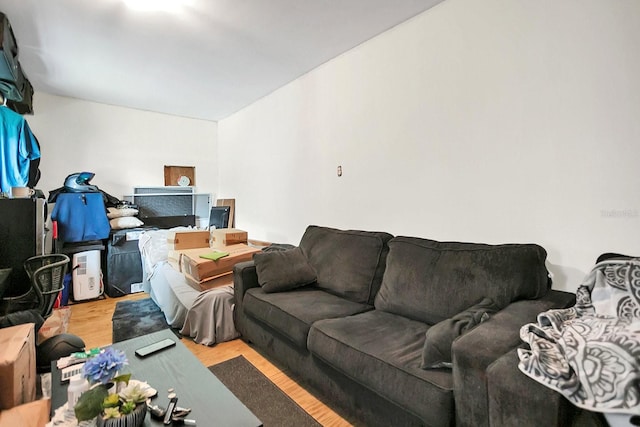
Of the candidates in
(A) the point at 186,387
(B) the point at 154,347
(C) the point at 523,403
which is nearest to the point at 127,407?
(A) the point at 186,387

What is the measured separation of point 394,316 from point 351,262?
21.8 inches

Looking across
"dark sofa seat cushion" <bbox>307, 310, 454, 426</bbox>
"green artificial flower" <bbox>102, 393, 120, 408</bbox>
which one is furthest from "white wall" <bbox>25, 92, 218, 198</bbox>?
"green artificial flower" <bbox>102, 393, 120, 408</bbox>

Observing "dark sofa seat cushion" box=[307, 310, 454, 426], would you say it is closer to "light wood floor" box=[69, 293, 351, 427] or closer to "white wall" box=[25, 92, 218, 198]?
"light wood floor" box=[69, 293, 351, 427]

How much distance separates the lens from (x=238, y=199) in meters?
4.61

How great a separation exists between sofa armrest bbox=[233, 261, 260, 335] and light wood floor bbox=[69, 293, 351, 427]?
20 centimetres

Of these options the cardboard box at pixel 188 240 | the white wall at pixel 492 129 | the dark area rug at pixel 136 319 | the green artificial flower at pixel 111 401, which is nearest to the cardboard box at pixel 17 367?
the green artificial flower at pixel 111 401

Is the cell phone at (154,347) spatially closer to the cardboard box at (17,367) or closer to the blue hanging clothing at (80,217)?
the cardboard box at (17,367)

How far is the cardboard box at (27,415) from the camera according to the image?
114 cm

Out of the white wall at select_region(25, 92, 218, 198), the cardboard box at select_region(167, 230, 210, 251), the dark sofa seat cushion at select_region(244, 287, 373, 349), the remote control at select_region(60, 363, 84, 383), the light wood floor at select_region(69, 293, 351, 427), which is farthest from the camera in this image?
the white wall at select_region(25, 92, 218, 198)

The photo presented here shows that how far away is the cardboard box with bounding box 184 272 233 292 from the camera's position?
2.71 meters

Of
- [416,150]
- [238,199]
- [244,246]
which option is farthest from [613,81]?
[238,199]

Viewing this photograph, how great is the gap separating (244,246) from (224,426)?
230 centimetres

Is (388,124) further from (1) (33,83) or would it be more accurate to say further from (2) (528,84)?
(1) (33,83)

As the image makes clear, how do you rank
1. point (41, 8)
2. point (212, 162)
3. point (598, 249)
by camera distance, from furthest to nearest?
point (212, 162)
point (41, 8)
point (598, 249)
